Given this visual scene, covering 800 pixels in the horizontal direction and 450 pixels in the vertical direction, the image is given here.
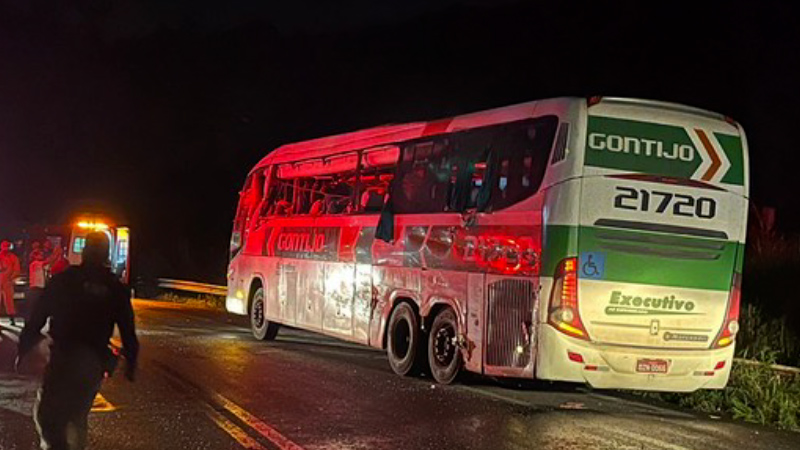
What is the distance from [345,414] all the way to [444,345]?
2.45 meters

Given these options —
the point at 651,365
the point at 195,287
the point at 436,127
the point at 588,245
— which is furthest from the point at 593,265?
the point at 195,287

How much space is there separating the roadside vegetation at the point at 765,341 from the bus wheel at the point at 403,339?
2962 mm

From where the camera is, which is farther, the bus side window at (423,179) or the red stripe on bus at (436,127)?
the red stripe on bus at (436,127)

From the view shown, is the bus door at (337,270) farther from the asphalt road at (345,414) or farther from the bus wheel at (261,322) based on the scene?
the bus wheel at (261,322)

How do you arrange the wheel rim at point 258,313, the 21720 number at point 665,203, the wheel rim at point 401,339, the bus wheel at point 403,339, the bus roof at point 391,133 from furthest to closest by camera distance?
the wheel rim at point 258,313, the wheel rim at point 401,339, the bus wheel at point 403,339, the bus roof at point 391,133, the 21720 number at point 665,203

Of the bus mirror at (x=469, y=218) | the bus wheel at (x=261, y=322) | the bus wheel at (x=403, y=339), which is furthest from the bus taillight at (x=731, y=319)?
the bus wheel at (x=261, y=322)

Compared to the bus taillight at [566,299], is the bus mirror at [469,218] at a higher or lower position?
higher

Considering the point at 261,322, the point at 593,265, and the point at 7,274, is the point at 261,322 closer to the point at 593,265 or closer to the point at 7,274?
the point at 7,274

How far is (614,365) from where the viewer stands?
9133mm

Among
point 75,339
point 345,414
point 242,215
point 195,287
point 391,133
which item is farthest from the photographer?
point 195,287

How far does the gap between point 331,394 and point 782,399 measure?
4879mm

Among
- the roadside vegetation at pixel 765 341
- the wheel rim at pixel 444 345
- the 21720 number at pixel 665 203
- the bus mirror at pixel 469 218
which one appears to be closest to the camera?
the 21720 number at pixel 665 203

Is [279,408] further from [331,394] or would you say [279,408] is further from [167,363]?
[167,363]

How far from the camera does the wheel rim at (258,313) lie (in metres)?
16.0
